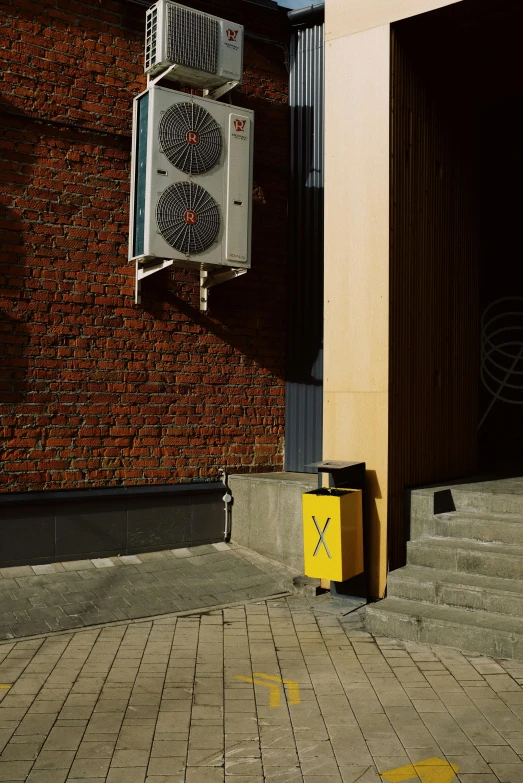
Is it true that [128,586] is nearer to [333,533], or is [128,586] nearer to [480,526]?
[333,533]

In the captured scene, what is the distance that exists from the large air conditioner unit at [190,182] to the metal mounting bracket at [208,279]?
0.60 feet

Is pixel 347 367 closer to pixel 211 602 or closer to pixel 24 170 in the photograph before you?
pixel 211 602

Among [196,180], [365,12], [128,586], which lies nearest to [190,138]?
[196,180]

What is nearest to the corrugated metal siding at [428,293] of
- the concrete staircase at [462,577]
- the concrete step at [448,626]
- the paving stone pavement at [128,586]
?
the concrete staircase at [462,577]

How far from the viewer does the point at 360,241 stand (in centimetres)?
726

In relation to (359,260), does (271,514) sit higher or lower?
lower

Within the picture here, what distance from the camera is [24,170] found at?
7500mm

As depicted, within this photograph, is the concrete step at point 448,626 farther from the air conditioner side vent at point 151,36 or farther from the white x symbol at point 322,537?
the air conditioner side vent at point 151,36

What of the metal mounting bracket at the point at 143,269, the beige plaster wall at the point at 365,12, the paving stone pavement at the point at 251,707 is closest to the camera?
the paving stone pavement at the point at 251,707

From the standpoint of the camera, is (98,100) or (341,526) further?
(98,100)

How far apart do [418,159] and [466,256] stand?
51.6 inches

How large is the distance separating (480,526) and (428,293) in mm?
2220

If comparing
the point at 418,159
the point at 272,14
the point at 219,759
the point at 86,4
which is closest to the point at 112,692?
the point at 219,759

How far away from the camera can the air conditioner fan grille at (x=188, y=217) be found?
7578 millimetres
